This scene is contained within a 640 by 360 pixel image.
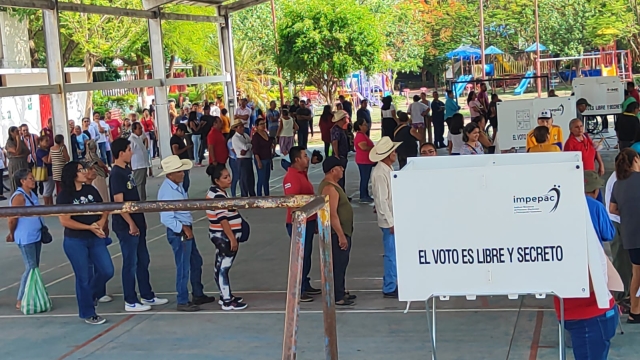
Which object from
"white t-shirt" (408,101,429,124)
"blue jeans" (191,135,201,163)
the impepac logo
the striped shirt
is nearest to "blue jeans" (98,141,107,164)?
"blue jeans" (191,135,201,163)

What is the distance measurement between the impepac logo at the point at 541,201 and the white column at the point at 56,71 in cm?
1493

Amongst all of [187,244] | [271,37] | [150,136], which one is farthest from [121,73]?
[187,244]

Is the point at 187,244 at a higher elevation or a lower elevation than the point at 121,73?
lower

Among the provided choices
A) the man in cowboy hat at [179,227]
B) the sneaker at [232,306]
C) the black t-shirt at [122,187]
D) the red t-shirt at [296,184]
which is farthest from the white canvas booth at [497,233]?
the black t-shirt at [122,187]

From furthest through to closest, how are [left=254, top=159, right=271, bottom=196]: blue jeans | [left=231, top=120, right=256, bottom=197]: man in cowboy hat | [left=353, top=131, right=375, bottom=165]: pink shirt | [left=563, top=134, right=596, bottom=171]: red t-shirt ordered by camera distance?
[left=254, top=159, right=271, bottom=196]: blue jeans, [left=231, top=120, right=256, bottom=197]: man in cowboy hat, [left=353, top=131, right=375, bottom=165]: pink shirt, [left=563, top=134, right=596, bottom=171]: red t-shirt

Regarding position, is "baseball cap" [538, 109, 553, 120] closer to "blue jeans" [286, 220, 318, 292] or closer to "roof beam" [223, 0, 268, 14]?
"blue jeans" [286, 220, 318, 292]

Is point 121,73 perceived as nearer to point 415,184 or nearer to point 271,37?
point 271,37

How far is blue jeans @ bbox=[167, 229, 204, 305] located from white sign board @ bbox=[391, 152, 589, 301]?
4322 mm

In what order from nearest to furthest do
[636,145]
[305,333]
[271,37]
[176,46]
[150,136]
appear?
[305,333] < [636,145] < [150,136] < [176,46] < [271,37]

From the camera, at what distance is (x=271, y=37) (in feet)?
148

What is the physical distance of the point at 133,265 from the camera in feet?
28.7

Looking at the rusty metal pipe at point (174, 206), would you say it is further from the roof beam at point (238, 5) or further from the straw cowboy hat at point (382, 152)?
the roof beam at point (238, 5)

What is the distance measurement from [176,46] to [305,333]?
1028 inches

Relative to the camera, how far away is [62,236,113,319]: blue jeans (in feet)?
26.9
